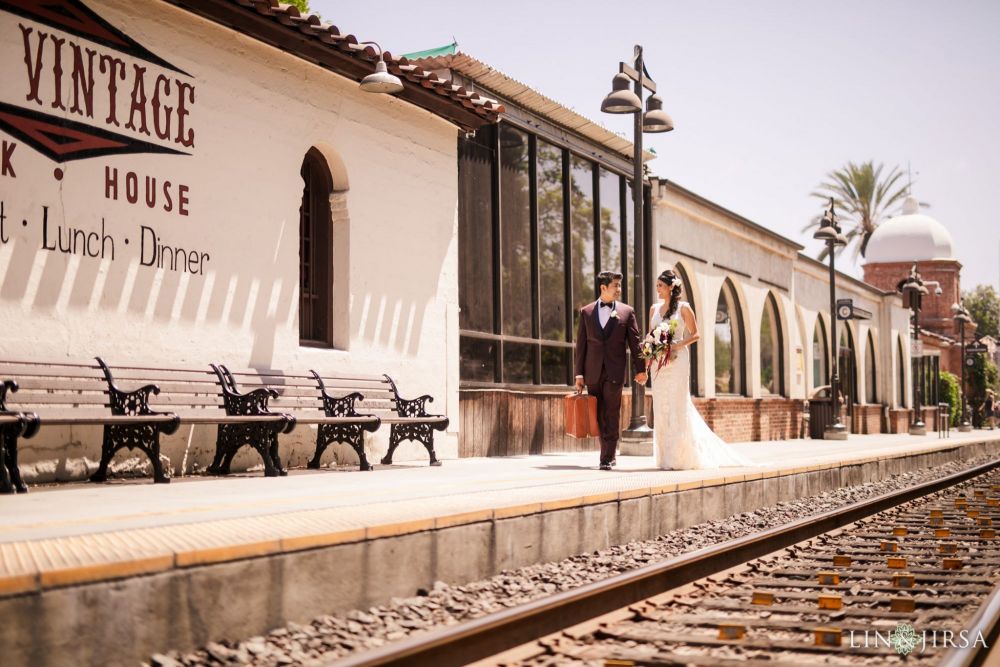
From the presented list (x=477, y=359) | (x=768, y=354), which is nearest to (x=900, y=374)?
(x=768, y=354)

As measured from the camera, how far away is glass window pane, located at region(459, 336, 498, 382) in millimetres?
14609

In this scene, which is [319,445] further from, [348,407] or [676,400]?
[676,400]

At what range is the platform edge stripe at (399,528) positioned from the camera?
6.01m

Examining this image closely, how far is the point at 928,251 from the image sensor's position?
2665 inches

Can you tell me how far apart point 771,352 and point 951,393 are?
1218 inches

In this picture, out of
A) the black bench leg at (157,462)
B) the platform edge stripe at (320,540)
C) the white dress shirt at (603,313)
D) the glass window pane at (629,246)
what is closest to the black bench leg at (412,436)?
the white dress shirt at (603,313)

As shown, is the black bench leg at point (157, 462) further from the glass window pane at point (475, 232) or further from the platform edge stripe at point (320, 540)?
the glass window pane at point (475, 232)

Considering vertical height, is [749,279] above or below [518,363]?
above

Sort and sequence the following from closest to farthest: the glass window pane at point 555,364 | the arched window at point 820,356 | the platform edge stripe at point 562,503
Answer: the platform edge stripe at point 562,503 < the glass window pane at point 555,364 < the arched window at point 820,356

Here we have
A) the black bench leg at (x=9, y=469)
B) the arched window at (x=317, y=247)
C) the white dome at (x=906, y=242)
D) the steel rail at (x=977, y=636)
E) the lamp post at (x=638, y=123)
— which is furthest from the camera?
the white dome at (x=906, y=242)

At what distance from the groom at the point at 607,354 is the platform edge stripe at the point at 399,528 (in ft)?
17.9

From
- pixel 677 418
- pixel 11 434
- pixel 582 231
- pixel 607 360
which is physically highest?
pixel 582 231

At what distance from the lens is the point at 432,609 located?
6133 millimetres

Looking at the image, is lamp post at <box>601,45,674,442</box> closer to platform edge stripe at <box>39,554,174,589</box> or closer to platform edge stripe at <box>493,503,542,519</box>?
platform edge stripe at <box>493,503,542,519</box>
